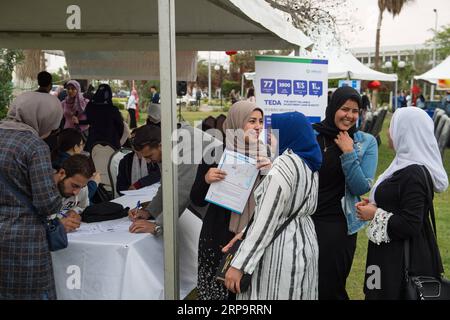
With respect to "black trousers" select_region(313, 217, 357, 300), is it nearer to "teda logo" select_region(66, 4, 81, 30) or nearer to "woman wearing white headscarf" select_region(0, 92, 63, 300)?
"woman wearing white headscarf" select_region(0, 92, 63, 300)

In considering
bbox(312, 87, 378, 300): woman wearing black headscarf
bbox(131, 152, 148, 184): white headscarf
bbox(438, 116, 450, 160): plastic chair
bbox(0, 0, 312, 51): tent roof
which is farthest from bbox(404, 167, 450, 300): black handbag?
bbox(438, 116, 450, 160): plastic chair

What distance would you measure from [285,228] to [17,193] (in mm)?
1420

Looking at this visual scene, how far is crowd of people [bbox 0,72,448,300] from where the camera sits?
8.70ft

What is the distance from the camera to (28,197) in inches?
109

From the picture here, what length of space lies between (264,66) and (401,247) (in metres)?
2.38

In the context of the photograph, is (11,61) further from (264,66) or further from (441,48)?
(441,48)

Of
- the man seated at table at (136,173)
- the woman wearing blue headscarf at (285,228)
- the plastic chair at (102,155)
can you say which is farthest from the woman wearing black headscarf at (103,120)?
the woman wearing blue headscarf at (285,228)

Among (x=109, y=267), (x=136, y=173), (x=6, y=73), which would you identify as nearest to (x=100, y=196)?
(x=136, y=173)

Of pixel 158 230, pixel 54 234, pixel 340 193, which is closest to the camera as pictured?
pixel 54 234

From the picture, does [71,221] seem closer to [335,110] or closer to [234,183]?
[234,183]

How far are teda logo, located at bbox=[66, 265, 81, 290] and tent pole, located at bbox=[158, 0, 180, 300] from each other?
641 millimetres

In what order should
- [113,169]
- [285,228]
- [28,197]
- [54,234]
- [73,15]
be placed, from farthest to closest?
[113,169] → [73,15] → [54,234] → [28,197] → [285,228]

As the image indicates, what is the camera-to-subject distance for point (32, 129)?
281 cm

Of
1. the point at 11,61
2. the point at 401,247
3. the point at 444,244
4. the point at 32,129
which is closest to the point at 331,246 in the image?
the point at 401,247
